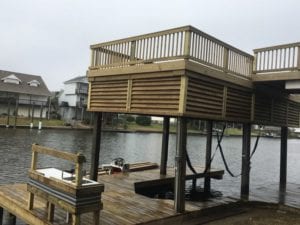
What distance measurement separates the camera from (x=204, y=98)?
9930mm

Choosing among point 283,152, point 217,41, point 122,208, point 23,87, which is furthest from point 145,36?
point 23,87

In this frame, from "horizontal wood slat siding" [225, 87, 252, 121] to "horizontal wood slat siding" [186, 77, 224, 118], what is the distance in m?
0.54

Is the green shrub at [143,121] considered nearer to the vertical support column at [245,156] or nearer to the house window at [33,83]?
the house window at [33,83]

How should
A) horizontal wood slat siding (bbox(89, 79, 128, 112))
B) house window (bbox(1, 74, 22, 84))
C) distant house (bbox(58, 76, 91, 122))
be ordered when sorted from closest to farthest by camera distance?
horizontal wood slat siding (bbox(89, 79, 128, 112)), house window (bbox(1, 74, 22, 84)), distant house (bbox(58, 76, 91, 122))

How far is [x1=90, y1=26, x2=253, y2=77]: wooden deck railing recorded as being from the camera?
9312 mm

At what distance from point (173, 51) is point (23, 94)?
195ft

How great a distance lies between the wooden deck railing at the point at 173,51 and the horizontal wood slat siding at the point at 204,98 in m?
0.61

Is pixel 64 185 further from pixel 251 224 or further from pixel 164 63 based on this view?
pixel 251 224

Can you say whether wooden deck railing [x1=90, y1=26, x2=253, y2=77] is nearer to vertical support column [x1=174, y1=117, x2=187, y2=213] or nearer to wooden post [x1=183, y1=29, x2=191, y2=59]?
wooden post [x1=183, y1=29, x2=191, y2=59]

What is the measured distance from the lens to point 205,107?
9.99 metres

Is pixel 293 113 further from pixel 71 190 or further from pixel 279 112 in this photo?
pixel 71 190

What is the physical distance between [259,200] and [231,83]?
14.0ft

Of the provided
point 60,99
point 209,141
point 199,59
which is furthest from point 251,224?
point 60,99

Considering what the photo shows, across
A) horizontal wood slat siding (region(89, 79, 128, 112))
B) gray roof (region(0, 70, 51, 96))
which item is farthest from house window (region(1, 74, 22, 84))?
horizontal wood slat siding (region(89, 79, 128, 112))
